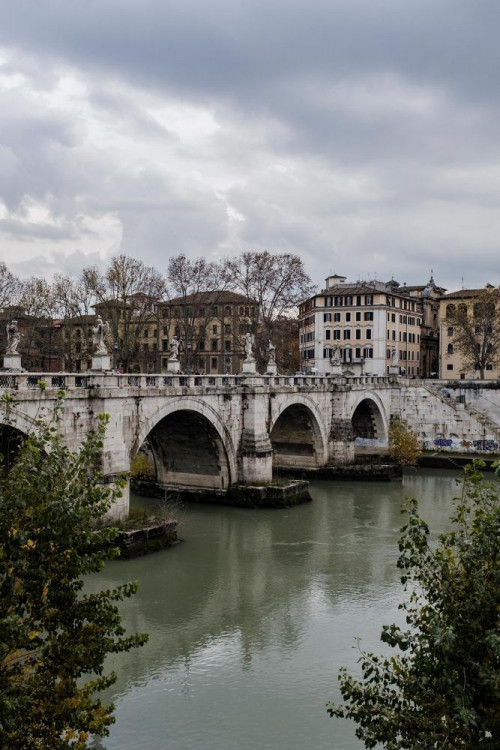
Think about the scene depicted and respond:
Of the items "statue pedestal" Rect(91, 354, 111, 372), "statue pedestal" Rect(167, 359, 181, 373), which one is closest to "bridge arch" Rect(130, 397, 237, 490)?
"statue pedestal" Rect(167, 359, 181, 373)

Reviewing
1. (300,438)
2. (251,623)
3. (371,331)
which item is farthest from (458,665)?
(371,331)

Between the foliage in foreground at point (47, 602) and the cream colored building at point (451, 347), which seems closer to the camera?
the foliage in foreground at point (47, 602)

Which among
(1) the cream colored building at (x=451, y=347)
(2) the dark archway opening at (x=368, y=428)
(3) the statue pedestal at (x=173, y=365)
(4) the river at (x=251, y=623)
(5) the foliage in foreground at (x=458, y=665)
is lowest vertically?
(4) the river at (x=251, y=623)

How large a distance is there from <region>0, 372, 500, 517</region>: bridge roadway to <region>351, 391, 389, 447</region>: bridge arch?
0.06 m

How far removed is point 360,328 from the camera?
54562 mm

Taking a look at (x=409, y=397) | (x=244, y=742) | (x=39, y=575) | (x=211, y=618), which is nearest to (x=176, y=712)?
(x=244, y=742)

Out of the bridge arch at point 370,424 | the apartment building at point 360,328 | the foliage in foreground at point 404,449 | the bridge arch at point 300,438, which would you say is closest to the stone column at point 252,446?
the bridge arch at point 300,438

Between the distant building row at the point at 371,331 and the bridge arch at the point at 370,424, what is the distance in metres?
9.99

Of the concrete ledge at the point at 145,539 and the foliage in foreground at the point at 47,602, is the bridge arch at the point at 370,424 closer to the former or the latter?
the concrete ledge at the point at 145,539

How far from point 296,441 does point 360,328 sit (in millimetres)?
21618

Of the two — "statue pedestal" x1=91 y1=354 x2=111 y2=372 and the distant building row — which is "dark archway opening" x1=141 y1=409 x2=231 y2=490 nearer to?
"statue pedestal" x1=91 y1=354 x2=111 y2=372

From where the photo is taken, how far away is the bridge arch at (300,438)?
111ft

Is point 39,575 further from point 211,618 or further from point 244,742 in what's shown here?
point 211,618

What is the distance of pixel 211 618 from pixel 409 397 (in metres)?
28.6
